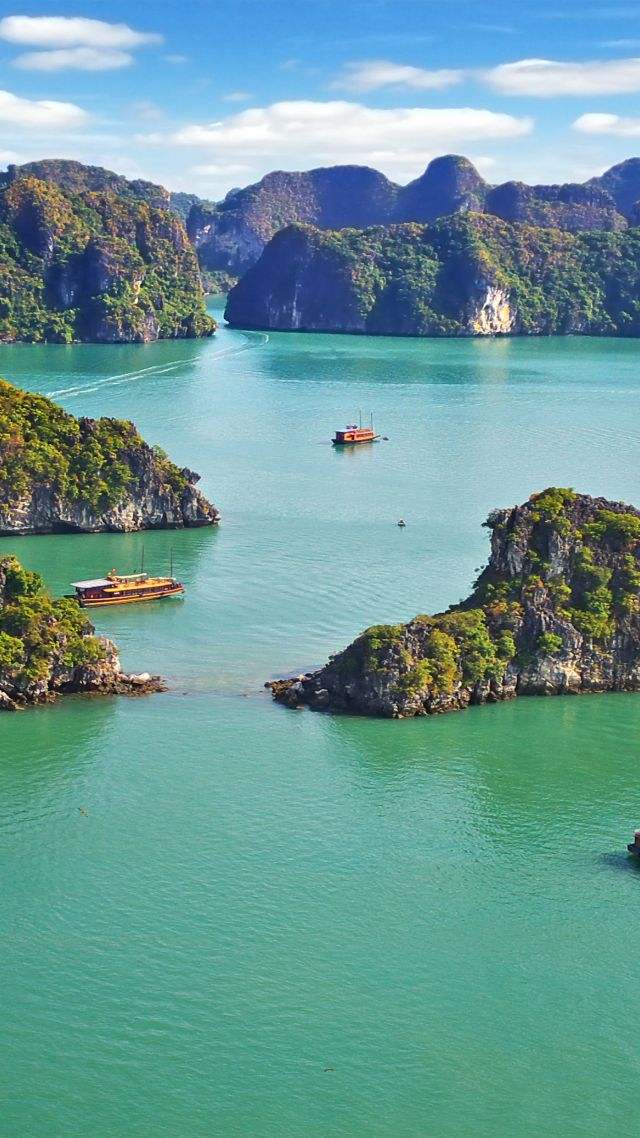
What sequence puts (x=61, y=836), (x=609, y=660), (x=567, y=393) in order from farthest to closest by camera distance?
1. (x=567, y=393)
2. (x=609, y=660)
3. (x=61, y=836)

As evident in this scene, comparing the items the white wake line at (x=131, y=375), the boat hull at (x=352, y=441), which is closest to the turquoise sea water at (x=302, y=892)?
the boat hull at (x=352, y=441)

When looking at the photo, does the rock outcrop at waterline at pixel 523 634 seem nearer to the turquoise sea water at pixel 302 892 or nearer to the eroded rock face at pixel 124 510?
the turquoise sea water at pixel 302 892

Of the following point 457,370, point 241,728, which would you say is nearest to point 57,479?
point 241,728

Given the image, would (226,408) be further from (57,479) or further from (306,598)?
(306,598)

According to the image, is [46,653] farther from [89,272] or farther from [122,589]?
[89,272]

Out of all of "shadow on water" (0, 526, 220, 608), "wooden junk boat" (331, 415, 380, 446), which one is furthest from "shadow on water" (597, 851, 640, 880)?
"wooden junk boat" (331, 415, 380, 446)

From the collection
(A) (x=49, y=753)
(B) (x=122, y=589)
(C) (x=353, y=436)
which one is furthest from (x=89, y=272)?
(A) (x=49, y=753)

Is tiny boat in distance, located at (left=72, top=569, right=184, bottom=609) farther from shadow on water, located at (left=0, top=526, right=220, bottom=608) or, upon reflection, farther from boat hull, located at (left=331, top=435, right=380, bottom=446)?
boat hull, located at (left=331, top=435, right=380, bottom=446)
